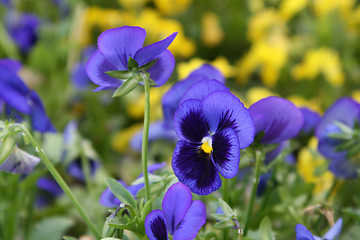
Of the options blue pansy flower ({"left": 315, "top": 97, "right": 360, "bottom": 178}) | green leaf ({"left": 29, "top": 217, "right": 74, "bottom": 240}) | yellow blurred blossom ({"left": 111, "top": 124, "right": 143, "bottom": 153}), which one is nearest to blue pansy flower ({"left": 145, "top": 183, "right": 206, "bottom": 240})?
blue pansy flower ({"left": 315, "top": 97, "right": 360, "bottom": 178})

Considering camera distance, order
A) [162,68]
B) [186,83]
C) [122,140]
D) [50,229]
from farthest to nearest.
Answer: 1. [122,140]
2. [50,229]
3. [186,83]
4. [162,68]

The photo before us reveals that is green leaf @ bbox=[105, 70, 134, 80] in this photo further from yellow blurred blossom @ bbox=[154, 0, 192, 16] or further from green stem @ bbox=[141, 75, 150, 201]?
yellow blurred blossom @ bbox=[154, 0, 192, 16]

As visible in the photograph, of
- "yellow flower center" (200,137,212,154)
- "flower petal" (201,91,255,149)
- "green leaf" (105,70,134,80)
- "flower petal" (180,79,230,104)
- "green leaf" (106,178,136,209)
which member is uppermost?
"green leaf" (105,70,134,80)

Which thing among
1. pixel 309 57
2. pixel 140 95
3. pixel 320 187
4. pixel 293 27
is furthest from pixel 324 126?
pixel 293 27

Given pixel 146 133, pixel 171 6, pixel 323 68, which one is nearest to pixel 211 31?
pixel 171 6

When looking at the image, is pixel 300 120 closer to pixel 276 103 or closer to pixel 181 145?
pixel 276 103

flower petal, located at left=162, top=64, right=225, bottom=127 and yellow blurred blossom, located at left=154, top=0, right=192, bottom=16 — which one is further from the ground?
yellow blurred blossom, located at left=154, top=0, right=192, bottom=16

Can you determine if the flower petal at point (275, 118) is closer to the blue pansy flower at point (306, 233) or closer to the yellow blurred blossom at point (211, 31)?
the blue pansy flower at point (306, 233)

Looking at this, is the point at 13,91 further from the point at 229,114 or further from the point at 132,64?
the point at 229,114
